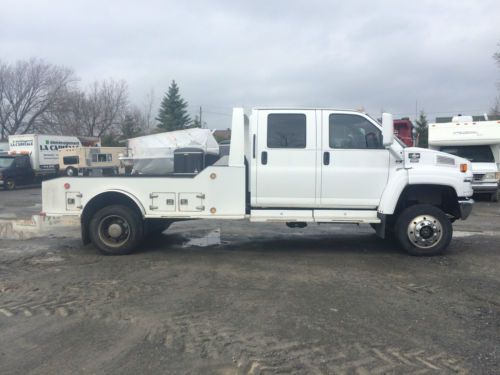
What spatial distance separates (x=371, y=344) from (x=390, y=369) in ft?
1.40

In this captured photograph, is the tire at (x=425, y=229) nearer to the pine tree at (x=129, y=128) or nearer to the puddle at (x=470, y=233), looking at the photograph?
the puddle at (x=470, y=233)

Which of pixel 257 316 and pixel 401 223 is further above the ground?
pixel 401 223

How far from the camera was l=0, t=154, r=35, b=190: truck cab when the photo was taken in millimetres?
22375

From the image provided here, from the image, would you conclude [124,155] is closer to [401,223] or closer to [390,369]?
[401,223]

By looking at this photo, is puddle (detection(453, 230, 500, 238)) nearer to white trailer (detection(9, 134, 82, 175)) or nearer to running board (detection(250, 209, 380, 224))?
running board (detection(250, 209, 380, 224))

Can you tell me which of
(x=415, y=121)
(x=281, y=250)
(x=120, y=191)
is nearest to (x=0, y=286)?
(x=120, y=191)

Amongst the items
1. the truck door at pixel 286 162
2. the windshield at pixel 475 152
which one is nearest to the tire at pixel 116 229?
the truck door at pixel 286 162

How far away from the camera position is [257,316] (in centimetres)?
446

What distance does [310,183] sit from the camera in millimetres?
6754

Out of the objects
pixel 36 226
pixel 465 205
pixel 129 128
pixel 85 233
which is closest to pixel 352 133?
pixel 465 205

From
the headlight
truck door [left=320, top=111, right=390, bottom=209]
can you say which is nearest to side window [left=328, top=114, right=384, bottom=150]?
truck door [left=320, top=111, right=390, bottom=209]

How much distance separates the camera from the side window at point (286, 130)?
6797mm

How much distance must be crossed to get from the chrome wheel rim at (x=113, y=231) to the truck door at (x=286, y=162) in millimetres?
2248

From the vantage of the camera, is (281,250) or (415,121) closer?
(281,250)
